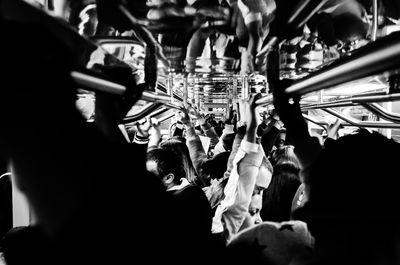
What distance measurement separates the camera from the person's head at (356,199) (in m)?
0.65

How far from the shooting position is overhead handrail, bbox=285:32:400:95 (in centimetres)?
52

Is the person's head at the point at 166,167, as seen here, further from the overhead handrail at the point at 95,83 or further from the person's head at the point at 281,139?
the person's head at the point at 281,139

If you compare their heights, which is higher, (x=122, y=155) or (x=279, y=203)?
(x=122, y=155)

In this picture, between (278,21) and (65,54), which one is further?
(278,21)

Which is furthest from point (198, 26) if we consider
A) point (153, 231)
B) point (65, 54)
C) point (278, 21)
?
point (153, 231)

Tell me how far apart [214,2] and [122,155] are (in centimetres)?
56

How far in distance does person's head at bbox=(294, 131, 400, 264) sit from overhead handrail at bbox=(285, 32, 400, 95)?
192mm

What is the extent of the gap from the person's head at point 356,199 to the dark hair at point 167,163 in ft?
3.97

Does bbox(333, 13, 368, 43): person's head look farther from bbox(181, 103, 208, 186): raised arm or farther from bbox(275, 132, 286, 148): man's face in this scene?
bbox(275, 132, 286, 148): man's face

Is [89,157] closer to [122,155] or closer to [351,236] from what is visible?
[122,155]

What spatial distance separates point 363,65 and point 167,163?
1.53m

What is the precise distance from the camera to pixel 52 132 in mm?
522

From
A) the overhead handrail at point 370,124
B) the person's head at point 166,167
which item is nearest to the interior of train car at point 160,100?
the overhead handrail at point 370,124

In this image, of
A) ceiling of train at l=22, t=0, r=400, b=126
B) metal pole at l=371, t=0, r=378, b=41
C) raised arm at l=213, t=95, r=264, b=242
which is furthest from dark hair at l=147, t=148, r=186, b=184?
metal pole at l=371, t=0, r=378, b=41
